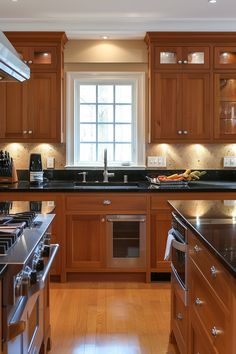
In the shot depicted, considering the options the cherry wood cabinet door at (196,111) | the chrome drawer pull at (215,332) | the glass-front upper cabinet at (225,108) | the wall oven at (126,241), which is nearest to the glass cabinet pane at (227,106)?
the glass-front upper cabinet at (225,108)

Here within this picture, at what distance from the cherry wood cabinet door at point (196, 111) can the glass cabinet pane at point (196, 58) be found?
0.65ft

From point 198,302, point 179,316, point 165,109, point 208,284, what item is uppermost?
point 165,109

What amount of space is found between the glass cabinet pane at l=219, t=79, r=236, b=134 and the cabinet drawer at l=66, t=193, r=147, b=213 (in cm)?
120

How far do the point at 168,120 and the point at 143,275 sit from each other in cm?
160

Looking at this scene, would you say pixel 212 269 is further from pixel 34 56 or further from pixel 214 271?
pixel 34 56

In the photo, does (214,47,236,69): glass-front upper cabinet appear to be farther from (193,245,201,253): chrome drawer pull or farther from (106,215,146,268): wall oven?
(193,245,201,253): chrome drawer pull

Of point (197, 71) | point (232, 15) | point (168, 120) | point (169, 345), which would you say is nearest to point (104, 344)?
point (169, 345)

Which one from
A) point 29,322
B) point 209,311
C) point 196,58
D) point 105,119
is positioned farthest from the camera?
point 105,119

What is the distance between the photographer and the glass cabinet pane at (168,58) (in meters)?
4.61

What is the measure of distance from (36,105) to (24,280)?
320 cm

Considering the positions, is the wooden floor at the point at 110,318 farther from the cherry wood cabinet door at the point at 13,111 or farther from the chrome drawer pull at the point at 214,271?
the cherry wood cabinet door at the point at 13,111

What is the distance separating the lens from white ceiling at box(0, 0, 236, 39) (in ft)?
13.6

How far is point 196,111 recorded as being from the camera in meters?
4.64

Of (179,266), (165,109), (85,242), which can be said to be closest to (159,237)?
(85,242)
